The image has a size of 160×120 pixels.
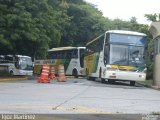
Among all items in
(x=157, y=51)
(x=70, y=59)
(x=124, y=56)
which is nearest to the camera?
(x=124, y=56)

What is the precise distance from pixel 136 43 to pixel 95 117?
20727 millimetres

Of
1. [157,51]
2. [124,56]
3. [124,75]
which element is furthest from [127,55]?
[157,51]

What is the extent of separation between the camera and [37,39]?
38062 millimetres

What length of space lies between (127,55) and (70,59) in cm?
Answer: 2046

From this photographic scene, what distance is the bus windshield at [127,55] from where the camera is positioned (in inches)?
1267

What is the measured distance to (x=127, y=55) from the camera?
106 ft

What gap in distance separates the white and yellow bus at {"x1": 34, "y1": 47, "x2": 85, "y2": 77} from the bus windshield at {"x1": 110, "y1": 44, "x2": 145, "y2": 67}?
711 inches

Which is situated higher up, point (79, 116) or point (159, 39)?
point (159, 39)

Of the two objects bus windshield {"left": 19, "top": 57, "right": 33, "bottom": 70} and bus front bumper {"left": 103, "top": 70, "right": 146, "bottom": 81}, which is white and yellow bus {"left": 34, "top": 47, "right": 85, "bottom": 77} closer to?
bus windshield {"left": 19, "top": 57, "right": 33, "bottom": 70}

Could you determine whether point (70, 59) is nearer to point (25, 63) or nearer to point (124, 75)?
point (25, 63)

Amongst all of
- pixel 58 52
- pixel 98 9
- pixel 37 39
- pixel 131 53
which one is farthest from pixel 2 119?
pixel 98 9

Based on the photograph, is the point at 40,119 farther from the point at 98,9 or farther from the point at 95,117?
the point at 98,9

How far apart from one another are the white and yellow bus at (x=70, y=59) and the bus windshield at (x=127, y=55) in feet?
59.3

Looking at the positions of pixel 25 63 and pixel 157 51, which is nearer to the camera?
pixel 157 51
